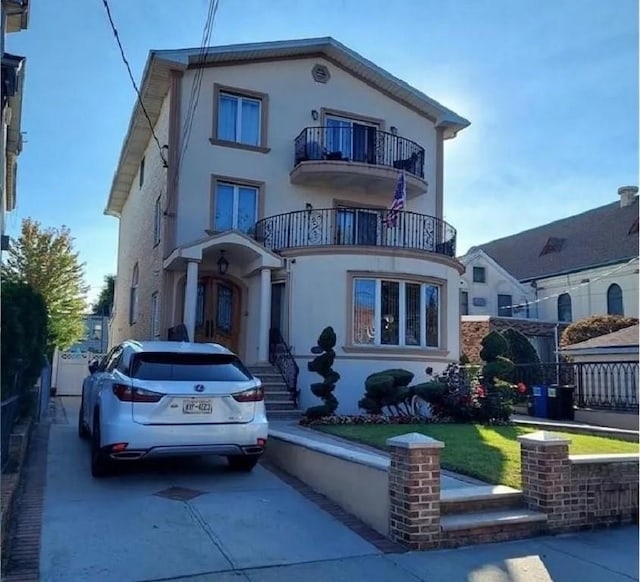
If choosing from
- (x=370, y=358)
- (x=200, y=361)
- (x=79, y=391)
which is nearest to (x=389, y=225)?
(x=370, y=358)

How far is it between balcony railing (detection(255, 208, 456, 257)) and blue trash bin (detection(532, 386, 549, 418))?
13.8ft

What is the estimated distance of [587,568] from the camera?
5000 mm

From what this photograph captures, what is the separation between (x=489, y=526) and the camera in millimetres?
5562

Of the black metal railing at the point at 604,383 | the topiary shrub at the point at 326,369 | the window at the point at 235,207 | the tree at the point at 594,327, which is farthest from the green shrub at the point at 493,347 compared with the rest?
the tree at the point at 594,327

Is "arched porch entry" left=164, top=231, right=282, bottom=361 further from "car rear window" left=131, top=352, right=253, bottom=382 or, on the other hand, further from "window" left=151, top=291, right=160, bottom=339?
"car rear window" left=131, top=352, right=253, bottom=382

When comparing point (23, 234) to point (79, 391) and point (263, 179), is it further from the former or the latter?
point (263, 179)

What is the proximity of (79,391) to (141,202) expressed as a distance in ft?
21.9

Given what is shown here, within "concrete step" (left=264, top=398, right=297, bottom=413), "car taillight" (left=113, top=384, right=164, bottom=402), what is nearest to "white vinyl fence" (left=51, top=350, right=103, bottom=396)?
"concrete step" (left=264, top=398, right=297, bottom=413)

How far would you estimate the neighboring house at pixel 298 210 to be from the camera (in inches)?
576

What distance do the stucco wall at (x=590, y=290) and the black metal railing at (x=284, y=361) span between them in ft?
64.5

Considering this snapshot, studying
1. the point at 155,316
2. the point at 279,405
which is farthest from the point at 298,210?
the point at 279,405

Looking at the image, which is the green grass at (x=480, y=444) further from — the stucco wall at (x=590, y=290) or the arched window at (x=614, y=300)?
the arched window at (x=614, y=300)

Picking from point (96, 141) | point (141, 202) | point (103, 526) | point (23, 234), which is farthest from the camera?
point (23, 234)

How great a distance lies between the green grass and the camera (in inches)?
283
